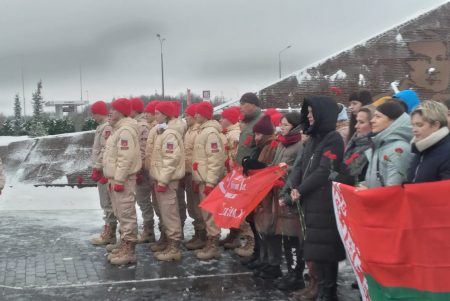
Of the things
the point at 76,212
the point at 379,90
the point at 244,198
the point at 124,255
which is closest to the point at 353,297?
the point at 244,198

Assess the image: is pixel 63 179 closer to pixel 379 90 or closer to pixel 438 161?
pixel 379 90

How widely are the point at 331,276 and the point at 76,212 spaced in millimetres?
7507

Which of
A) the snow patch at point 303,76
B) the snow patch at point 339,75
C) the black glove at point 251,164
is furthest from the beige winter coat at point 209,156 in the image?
the snow patch at point 339,75

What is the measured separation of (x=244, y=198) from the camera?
19.6ft

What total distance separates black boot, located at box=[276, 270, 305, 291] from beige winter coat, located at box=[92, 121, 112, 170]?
329 centimetres

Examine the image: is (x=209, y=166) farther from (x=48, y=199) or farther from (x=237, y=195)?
(x=48, y=199)

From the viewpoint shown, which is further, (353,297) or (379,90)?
(379,90)

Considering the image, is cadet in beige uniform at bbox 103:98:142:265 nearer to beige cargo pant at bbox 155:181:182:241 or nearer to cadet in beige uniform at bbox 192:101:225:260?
beige cargo pant at bbox 155:181:182:241

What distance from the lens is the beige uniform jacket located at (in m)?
7.30

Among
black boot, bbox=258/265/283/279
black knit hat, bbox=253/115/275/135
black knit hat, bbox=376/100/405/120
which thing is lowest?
black boot, bbox=258/265/283/279

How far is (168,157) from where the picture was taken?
6.66 meters

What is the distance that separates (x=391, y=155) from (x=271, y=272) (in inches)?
97.4

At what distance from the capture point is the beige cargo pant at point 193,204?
7.58m

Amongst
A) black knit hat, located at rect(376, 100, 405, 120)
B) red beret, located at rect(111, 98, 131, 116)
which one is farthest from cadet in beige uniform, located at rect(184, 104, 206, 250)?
black knit hat, located at rect(376, 100, 405, 120)
